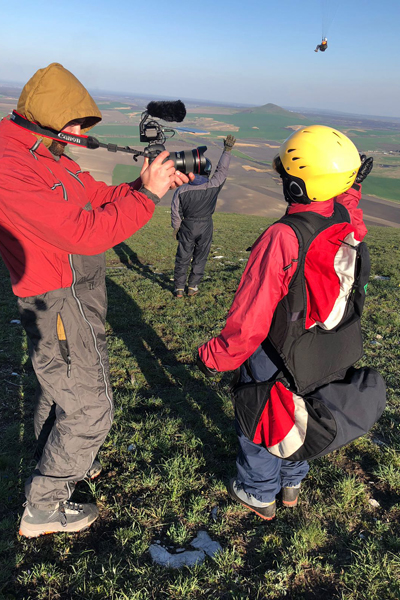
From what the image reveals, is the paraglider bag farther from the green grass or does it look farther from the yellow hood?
the yellow hood

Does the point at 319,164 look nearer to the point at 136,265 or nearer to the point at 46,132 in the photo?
the point at 46,132

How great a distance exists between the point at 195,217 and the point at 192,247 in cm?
68

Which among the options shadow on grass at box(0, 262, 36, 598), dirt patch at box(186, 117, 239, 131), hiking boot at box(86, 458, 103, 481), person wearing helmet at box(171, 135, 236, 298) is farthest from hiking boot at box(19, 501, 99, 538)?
dirt patch at box(186, 117, 239, 131)

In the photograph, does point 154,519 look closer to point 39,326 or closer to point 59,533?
point 59,533

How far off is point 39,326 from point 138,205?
103 centimetres

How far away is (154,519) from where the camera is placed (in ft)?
9.25

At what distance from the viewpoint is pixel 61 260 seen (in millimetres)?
2215

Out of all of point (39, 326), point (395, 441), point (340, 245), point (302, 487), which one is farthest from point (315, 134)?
point (395, 441)

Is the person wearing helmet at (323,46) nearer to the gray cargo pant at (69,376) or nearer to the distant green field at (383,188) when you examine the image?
the gray cargo pant at (69,376)

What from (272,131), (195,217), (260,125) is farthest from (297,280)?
(260,125)

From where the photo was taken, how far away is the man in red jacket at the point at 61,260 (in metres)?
1.92

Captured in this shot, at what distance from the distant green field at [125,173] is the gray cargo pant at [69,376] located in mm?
53275

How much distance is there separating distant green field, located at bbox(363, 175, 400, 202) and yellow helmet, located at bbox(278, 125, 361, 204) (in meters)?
74.2

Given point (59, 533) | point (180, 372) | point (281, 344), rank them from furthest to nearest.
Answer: point (180, 372) < point (59, 533) < point (281, 344)
